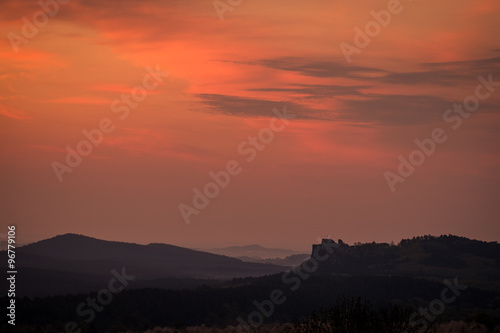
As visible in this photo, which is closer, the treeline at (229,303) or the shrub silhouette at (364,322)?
the shrub silhouette at (364,322)

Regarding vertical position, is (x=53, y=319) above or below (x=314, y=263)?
below

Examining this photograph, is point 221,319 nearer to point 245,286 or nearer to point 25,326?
point 245,286

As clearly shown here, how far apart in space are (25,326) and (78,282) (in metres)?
91.5

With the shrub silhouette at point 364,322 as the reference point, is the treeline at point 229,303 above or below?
above

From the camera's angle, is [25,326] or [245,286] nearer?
[25,326]

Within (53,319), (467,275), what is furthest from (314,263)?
(53,319)

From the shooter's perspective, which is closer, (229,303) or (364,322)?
(364,322)

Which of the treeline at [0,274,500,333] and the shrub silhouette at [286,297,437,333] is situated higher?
the treeline at [0,274,500,333]

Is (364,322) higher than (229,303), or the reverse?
(229,303)

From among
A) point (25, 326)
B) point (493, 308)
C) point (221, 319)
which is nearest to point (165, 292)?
point (221, 319)

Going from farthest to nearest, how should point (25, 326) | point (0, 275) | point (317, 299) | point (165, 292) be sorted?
1. point (0, 275)
2. point (317, 299)
3. point (165, 292)
4. point (25, 326)

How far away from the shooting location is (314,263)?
195875 mm

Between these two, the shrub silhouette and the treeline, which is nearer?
the shrub silhouette

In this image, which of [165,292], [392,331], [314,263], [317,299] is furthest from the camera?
[314,263]
